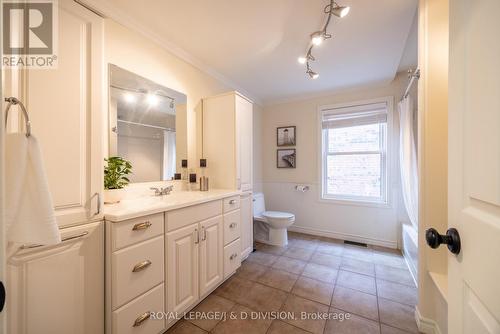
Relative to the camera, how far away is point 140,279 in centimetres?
121

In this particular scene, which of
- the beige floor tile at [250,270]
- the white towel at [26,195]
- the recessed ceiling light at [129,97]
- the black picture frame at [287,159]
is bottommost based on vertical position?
the beige floor tile at [250,270]

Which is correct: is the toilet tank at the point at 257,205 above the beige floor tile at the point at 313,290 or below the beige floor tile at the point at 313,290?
above

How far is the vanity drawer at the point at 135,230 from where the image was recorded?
1.10m

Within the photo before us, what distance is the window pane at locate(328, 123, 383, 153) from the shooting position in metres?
2.99

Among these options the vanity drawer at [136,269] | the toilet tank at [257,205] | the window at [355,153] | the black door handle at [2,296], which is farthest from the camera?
the toilet tank at [257,205]

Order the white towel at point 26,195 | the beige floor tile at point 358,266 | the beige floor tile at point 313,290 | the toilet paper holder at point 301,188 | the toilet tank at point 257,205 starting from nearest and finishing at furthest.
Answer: the white towel at point 26,195, the beige floor tile at point 313,290, the beige floor tile at point 358,266, the toilet tank at point 257,205, the toilet paper holder at point 301,188

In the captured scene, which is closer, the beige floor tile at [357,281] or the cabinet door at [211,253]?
the cabinet door at [211,253]

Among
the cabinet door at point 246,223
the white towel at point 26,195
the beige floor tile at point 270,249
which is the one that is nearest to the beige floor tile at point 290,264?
the beige floor tile at point 270,249

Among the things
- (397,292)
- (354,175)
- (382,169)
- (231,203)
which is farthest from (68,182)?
(382,169)

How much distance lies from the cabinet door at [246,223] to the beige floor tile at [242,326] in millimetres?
807

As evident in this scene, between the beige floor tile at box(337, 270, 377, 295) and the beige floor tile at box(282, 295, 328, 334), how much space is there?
454mm

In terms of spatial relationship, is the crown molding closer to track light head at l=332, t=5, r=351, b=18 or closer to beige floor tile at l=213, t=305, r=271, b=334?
track light head at l=332, t=5, r=351, b=18

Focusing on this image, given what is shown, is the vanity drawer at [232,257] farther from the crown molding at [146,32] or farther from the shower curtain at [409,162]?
the crown molding at [146,32]

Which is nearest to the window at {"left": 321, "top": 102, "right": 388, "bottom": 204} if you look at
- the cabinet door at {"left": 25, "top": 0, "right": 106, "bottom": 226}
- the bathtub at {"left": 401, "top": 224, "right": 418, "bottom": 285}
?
the bathtub at {"left": 401, "top": 224, "right": 418, "bottom": 285}
